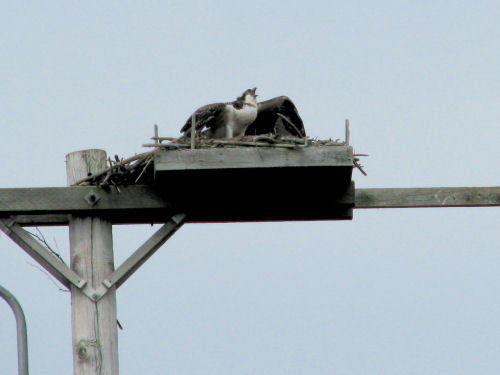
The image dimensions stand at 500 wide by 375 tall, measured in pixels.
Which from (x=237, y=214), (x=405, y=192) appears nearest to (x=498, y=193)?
(x=405, y=192)

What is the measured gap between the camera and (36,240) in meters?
5.71

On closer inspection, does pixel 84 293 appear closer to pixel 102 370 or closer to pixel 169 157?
pixel 102 370

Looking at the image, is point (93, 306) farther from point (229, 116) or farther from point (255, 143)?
point (229, 116)

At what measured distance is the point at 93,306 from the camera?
5512 mm

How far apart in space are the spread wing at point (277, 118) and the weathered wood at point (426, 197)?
6.66 ft

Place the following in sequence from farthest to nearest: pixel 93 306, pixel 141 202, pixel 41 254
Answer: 1. pixel 141 202
2. pixel 41 254
3. pixel 93 306

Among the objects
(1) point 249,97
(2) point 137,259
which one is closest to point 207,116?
(1) point 249,97

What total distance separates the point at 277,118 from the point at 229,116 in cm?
76

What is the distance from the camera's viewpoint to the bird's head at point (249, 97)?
27.6 ft

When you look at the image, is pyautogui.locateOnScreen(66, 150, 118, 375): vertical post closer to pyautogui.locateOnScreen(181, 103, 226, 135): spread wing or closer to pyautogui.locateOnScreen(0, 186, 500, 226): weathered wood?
pyautogui.locateOnScreen(0, 186, 500, 226): weathered wood

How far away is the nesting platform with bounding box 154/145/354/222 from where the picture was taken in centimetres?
539

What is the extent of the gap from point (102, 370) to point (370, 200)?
1776 millimetres

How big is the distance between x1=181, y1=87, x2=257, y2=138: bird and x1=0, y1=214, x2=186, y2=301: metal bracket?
1882mm

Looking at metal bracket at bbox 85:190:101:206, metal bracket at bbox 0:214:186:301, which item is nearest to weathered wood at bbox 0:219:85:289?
metal bracket at bbox 0:214:186:301
